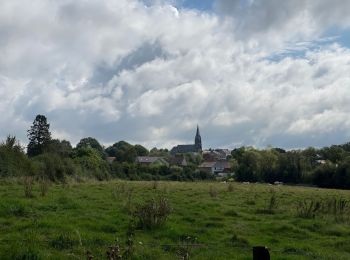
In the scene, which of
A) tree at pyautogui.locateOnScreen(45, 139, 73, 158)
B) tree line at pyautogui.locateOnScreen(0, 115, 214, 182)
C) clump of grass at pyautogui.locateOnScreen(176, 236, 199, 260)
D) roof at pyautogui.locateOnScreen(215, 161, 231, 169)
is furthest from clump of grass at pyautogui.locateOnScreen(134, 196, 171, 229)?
roof at pyautogui.locateOnScreen(215, 161, 231, 169)

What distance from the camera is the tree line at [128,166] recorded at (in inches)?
1505

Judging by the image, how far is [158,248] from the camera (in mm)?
11406

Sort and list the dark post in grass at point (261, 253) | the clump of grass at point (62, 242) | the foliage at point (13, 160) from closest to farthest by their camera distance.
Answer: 1. the dark post in grass at point (261, 253)
2. the clump of grass at point (62, 242)
3. the foliage at point (13, 160)

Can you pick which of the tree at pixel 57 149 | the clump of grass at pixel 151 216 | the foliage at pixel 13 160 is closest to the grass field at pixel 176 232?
the clump of grass at pixel 151 216

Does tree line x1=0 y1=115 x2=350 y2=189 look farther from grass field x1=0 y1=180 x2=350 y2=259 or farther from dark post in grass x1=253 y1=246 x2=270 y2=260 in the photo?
dark post in grass x1=253 y1=246 x2=270 y2=260

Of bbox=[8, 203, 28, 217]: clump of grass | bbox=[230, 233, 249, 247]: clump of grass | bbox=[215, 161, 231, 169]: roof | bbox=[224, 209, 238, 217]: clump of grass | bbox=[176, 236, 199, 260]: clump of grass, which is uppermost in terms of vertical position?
bbox=[215, 161, 231, 169]: roof

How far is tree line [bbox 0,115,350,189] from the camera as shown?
38.2 meters

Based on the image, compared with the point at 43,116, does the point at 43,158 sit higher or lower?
lower

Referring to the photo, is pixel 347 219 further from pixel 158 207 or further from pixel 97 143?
pixel 97 143

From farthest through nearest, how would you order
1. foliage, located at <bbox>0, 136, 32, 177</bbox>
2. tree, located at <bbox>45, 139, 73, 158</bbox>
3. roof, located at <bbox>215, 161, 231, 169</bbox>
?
roof, located at <bbox>215, 161, 231, 169</bbox> < tree, located at <bbox>45, 139, 73, 158</bbox> < foliage, located at <bbox>0, 136, 32, 177</bbox>

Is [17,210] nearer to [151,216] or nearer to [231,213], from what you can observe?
[151,216]

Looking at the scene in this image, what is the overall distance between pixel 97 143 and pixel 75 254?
133m

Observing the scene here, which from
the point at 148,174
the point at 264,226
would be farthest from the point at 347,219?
the point at 148,174

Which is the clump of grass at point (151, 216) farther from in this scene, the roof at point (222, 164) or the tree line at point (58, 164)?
A: the roof at point (222, 164)
